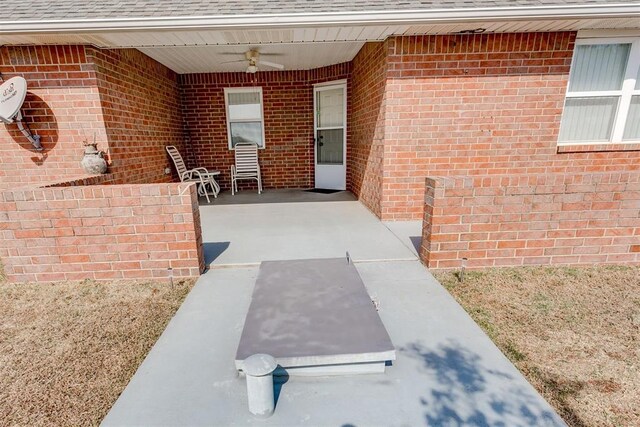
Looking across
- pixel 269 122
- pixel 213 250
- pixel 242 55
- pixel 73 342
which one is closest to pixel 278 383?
pixel 73 342

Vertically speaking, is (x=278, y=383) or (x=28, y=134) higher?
(x=28, y=134)

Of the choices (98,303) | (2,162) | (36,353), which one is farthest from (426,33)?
(2,162)

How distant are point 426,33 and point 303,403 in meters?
4.35

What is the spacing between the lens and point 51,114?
4355mm

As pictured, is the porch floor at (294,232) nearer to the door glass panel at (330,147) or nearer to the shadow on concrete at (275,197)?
the shadow on concrete at (275,197)

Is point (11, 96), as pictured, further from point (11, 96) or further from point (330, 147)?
point (330, 147)

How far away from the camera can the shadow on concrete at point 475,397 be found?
56.4 inches

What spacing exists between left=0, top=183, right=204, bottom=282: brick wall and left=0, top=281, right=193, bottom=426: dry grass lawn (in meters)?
0.15

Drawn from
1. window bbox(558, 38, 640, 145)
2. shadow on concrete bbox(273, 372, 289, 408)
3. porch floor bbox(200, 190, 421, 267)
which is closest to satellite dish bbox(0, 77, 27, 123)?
porch floor bbox(200, 190, 421, 267)

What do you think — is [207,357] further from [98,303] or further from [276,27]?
[276,27]

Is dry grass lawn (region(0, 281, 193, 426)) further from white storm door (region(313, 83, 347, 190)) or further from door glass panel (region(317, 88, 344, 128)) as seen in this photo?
door glass panel (region(317, 88, 344, 128))

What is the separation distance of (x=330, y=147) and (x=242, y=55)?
104 inches

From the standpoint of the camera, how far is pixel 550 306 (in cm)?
245

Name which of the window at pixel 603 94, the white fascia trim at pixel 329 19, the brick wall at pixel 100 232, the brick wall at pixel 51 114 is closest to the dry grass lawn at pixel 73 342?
the brick wall at pixel 100 232
